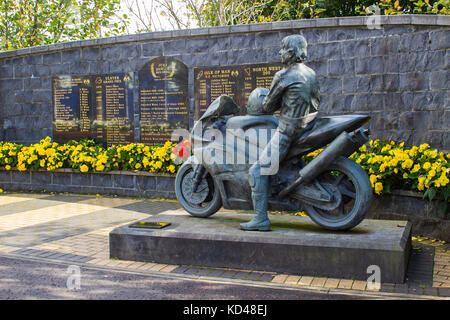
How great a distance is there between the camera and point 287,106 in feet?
16.5

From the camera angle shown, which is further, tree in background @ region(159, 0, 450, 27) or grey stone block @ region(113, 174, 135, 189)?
tree in background @ region(159, 0, 450, 27)

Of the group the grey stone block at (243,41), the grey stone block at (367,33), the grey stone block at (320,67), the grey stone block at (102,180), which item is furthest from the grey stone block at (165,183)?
the grey stone block at (367,33)

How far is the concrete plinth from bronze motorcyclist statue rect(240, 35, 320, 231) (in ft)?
1.04

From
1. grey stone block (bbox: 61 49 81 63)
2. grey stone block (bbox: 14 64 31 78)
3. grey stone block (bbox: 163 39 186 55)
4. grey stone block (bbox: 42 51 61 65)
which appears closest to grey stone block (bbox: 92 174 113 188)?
grey stone block (bbox: 163 39 186 55)

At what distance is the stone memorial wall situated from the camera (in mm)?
8219

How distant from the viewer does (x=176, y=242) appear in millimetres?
5098

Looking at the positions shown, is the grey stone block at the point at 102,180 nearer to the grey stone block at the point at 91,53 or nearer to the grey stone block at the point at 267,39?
the grey stone block at the point at 91,53

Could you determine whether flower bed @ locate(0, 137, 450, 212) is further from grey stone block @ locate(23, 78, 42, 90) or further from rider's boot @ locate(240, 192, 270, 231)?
rider's boot @ locate(240, 192, 270, 231)

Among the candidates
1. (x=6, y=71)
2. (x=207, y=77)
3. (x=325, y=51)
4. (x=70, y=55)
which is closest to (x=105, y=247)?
(x=207, y=77)

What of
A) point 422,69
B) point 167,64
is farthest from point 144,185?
point 422,69

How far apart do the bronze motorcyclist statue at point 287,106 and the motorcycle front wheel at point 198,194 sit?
78cm

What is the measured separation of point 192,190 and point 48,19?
1549cm

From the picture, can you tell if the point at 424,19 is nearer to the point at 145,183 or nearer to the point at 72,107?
the point at 145,183

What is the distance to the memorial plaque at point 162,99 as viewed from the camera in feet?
34.1
